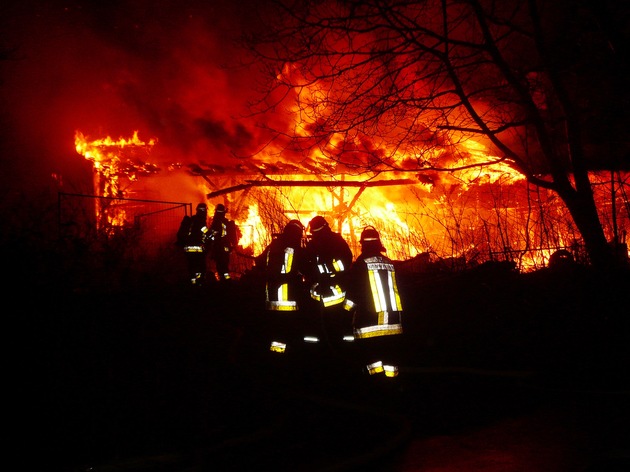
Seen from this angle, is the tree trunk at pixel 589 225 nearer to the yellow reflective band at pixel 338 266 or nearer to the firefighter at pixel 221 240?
the yellow reflective band at pixel 338 266

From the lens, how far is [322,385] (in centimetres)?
781

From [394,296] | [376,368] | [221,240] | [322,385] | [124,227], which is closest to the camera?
[376,368]

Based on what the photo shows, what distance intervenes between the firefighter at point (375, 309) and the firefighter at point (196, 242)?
18.6 feet

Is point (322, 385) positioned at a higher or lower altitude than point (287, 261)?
lower

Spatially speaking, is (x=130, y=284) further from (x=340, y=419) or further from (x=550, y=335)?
(x=550, y=335)

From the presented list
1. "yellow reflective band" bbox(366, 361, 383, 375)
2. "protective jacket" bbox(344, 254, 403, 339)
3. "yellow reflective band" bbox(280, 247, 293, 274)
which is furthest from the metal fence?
"yellow reflective band" bbox(366, 361, 383, 375)

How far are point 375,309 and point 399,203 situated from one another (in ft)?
35.4

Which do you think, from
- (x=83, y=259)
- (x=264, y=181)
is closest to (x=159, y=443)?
(x=83, y=259)

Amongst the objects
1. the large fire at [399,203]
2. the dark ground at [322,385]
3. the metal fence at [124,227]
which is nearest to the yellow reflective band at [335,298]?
the dark ground at [322,385]

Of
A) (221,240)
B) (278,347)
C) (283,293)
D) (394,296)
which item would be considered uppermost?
(221,240)

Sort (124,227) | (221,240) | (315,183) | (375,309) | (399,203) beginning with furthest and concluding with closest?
(399,203), (315,183), (221,240), (124,227), (375,309)

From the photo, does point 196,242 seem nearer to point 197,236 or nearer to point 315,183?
point 197,236

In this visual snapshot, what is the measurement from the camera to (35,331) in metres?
7.21

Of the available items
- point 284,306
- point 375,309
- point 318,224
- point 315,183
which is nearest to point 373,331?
point 375,309
